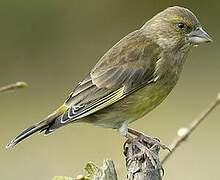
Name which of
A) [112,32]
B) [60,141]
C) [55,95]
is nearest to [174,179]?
[60,141]

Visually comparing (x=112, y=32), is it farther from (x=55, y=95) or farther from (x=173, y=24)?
(x=173, y=24)

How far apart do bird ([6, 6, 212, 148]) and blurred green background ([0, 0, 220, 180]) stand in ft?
13.9

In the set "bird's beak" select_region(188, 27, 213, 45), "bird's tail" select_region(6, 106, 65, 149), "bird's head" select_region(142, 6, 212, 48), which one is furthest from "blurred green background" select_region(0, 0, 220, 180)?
"bird's tail" select_region(6, 106, 65, 149)

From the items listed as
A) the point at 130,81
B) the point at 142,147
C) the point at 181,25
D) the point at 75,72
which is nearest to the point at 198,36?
the point at 181,25

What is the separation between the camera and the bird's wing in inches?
231

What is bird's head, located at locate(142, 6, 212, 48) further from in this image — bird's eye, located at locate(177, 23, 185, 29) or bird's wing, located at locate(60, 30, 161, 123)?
bird's wing, located at locate(60, 30, 161, 123)

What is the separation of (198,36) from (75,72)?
6.41m

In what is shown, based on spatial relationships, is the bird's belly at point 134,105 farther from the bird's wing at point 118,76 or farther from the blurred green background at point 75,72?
the blurred green background at point 75,72

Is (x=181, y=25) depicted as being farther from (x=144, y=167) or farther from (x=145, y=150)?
(x=144, y=167)

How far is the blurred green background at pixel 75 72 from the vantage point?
10.6 meters

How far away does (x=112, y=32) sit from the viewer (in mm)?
12633

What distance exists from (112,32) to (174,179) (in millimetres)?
3544

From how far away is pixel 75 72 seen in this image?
12.3m

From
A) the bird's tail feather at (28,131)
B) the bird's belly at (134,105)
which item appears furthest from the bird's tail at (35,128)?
the bird's belly at (134,105)
